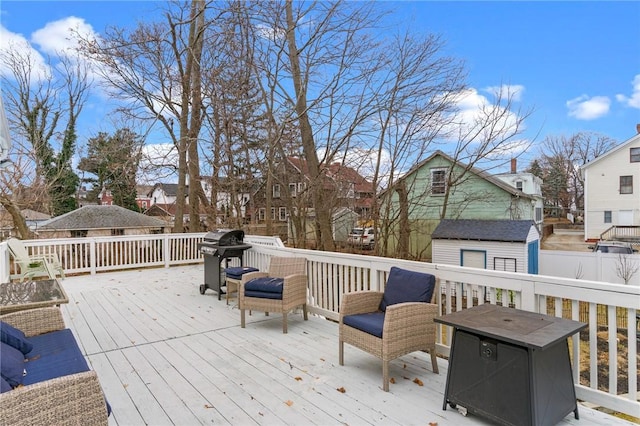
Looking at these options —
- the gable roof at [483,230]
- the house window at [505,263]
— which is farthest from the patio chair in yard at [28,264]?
the house window at [505,263]

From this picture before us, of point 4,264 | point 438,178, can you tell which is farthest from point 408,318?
point 438,178

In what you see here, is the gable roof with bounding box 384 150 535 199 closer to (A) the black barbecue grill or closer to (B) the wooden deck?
(A) the black barbecue grill

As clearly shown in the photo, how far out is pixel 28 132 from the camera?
44.5 feet

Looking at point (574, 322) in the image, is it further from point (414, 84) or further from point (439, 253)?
Result: point (439, 253)

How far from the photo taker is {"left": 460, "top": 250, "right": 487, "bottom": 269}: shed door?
11.6 meters

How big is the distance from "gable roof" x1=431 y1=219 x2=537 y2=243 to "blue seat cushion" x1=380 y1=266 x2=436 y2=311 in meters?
8.96

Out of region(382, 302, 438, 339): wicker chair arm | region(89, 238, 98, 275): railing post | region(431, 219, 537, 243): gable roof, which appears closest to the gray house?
region(89, 238, 98, 275): railing post

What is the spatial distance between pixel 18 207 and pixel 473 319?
13.8 meters

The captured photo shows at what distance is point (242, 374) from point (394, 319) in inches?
54.0

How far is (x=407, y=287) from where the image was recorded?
3.20m

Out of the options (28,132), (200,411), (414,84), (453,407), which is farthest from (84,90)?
(453,407)

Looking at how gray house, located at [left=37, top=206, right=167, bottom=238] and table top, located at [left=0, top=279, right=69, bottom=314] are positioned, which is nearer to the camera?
table top, located at [left=0, top=279, right=69, bottom=314]

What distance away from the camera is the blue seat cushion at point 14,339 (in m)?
2.30

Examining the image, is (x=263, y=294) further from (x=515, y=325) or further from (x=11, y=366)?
(x=515, y=325)
